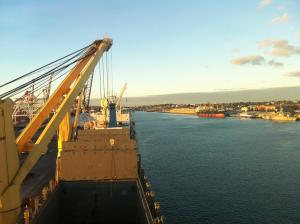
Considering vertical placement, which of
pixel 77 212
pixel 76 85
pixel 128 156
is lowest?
pixel 77 212

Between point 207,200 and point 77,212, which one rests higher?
point 77,212

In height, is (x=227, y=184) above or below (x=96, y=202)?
below

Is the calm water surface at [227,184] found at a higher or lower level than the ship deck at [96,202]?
lower

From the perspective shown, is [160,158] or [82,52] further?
[160,158]

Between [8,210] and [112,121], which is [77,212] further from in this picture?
[112,121]

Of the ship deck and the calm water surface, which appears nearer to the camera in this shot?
the ship deck

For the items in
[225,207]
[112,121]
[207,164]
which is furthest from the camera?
[112,121]

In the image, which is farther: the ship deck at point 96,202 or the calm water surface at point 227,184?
the calm water surface at point 227,184

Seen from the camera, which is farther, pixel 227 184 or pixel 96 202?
pixel 227 184

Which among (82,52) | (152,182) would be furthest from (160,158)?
(82,52)

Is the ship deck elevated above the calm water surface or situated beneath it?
elevated above

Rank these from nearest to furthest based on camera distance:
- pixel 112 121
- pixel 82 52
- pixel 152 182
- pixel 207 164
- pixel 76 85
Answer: pixel 76 85 → pixel 82 52 → pixel 152 182 → pixel 207 164 → pixel 112 121
